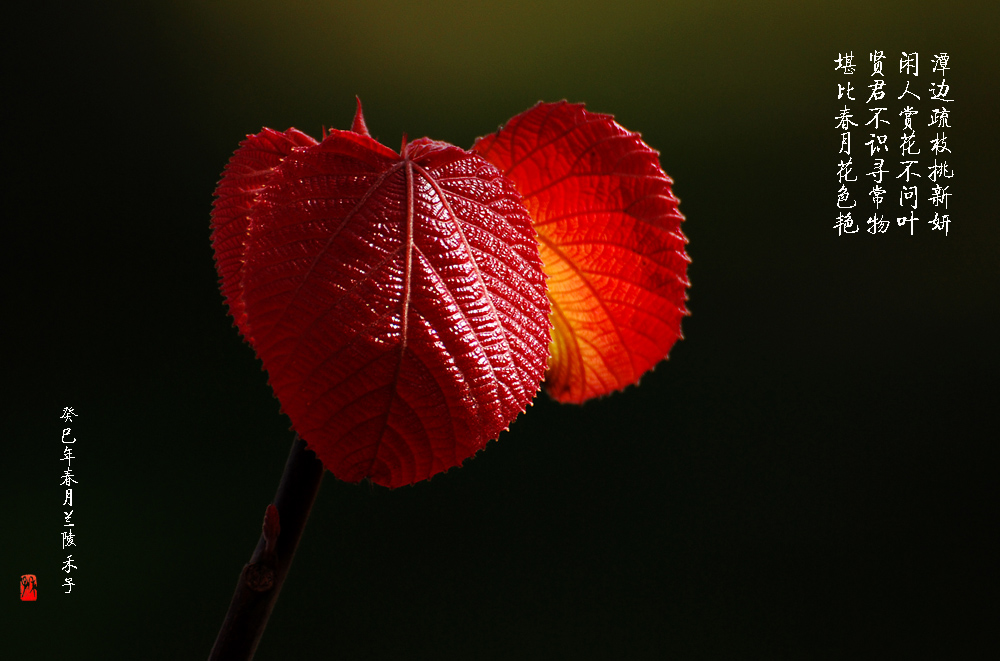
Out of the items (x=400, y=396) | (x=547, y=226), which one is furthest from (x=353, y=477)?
(x=547, y=226)

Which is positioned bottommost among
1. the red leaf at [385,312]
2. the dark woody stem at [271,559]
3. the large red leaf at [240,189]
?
the dark woody stem at [271,559]

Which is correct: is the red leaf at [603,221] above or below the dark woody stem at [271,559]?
above

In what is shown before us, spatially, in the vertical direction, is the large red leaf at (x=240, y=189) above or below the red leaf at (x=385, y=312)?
above

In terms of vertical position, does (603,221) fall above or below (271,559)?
above

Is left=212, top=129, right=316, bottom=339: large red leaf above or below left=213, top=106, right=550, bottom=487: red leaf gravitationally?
above

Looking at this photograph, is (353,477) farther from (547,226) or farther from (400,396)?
(547,226)
